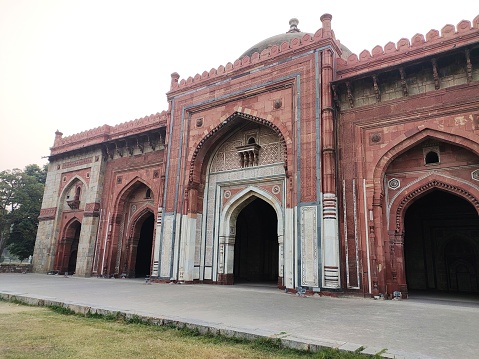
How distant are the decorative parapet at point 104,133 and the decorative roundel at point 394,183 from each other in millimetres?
8389

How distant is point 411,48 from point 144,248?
1329cm

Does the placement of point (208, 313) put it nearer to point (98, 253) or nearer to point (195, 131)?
point (195, 131)

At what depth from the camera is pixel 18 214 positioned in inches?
824

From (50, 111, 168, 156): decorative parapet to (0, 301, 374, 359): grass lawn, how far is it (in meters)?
10.2

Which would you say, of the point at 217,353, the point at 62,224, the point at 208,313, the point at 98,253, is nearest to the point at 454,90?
the point at 208,313

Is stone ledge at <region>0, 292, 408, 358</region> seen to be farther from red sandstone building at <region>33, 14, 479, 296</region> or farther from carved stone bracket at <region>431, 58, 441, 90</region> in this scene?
carved stone bracket at <region>431, 58, 441, 90</region>

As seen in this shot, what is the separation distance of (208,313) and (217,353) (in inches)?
73.4

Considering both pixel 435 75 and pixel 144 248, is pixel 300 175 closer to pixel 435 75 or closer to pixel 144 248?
pixel 435 75

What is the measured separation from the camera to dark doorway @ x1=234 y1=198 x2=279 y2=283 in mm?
14734

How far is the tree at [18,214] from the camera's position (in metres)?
20.8

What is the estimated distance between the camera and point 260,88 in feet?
35.8

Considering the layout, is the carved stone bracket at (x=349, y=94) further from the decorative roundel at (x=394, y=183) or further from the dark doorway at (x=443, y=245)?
the dark doorway at (x=443, y=245)

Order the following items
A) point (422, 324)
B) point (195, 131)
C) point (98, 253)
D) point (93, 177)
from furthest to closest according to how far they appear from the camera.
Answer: point (93, 177)
point (98, 253)
point (195, 131)
point (422, 324)

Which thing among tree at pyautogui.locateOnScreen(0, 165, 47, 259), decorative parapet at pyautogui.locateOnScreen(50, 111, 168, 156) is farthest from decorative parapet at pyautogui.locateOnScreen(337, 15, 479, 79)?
tree at pyautogui.locateOnScreen(0, 165, 47, 259)
